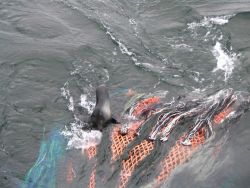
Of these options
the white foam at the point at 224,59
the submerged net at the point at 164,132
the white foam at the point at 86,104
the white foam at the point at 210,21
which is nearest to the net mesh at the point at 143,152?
the submerged net at the point at 164,132

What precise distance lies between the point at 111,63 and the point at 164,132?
3154 mm

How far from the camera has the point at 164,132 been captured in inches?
228

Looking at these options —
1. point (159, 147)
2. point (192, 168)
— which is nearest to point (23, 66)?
point (159, 147)

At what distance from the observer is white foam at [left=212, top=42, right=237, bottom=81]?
28.3 ft

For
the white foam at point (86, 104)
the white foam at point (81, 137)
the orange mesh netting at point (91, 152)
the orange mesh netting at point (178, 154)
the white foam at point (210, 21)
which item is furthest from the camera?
the white foam at point (210, 21)

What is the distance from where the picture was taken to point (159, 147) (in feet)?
18.6

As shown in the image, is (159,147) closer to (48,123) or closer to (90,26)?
(48,123)

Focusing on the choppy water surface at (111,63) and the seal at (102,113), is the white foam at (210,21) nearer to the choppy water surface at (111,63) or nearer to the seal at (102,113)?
the choppy water surface at (111,63)

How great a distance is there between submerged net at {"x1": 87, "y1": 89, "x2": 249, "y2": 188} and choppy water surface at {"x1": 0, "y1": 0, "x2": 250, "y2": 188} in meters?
0.22

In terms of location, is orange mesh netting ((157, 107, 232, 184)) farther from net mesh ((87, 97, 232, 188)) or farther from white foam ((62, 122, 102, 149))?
white foam ((62, 122, 102, 149))

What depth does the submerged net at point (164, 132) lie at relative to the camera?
18.0 feet

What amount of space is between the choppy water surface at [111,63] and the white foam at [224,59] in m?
0.02

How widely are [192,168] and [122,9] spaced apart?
6311 mm

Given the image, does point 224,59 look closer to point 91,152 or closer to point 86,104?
point 86,104
